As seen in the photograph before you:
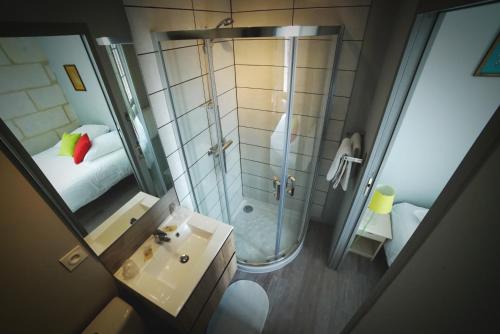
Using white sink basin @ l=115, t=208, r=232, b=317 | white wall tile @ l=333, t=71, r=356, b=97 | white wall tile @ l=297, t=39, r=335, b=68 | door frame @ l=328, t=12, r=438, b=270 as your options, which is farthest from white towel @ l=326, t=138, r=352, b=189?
white sink basin @ l=115, t=208, r=232, b=317

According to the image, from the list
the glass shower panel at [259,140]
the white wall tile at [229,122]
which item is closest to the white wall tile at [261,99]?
the glass shower panel at [259,140]

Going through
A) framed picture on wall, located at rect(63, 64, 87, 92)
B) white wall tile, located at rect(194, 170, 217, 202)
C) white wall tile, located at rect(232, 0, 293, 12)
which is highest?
white wall tile, located at rect(232, 0, 293, 12)

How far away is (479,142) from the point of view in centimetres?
43

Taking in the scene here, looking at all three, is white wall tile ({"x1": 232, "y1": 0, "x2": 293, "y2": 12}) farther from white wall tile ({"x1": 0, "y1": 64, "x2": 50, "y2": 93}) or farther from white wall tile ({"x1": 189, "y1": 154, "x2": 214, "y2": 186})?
white wall tile ({"x1": 0, "y1": 64, "x2": 50, "y2": 93})

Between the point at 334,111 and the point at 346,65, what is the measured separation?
372 millimetres

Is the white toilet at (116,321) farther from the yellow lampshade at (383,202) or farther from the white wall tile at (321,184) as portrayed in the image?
the yellow lampshade at (383,202)

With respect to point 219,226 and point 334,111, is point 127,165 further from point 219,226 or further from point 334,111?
point 334,111

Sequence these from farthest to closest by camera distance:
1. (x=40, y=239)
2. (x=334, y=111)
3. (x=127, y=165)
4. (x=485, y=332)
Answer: (x=334, y=111) < (x=127, y=165) < (x=40, y=239) < (x=485, y=332)

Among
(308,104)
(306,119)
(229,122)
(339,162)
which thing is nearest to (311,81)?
(308,104)

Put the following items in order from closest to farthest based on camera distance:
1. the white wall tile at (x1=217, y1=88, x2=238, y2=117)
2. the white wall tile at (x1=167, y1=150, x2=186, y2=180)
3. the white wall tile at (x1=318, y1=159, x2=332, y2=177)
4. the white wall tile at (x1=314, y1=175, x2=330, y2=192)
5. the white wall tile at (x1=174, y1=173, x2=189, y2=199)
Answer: the white wall tile at (x1=167, y1=150, x2=186, y2=180)
the white wall tile at (x1=174, y1=173, x2=189, y2=199)
the white wall tile at (x1=217, y1=88, x2=238, y2=117)
the white wall tile at (x1=318, y1=159, x2=332, y2=177)
the white wall tile at (x1=314, y1=175, x2=330, y2=192)

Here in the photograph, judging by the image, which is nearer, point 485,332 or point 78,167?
point 485,332

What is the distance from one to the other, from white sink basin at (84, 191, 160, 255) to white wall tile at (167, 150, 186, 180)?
0.73ft

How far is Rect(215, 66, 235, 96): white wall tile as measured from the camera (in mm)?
1732

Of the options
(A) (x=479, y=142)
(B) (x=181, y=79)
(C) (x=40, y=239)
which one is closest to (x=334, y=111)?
(B) (x=181, y=79)
